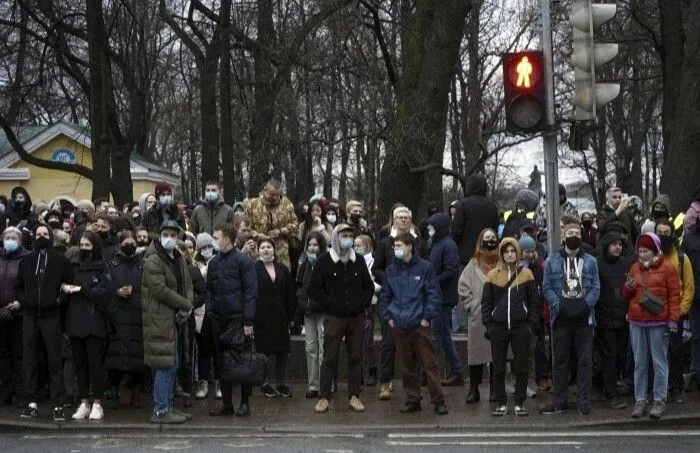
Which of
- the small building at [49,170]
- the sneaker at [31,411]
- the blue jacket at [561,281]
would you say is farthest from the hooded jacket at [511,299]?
the small building at [49,170]

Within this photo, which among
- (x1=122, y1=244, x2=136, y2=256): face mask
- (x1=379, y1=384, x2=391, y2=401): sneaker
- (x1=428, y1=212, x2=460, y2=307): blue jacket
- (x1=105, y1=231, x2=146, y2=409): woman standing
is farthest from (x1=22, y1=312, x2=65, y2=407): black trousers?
(x1=428, y1=212, x2=460, y2=307): blue jacket

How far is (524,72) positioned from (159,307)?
451 centimetres

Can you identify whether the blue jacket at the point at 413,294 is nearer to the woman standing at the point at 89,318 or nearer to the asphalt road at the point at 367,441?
the asphalt road at the point at 367,441

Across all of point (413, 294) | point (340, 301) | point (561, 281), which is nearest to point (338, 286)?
point (340, 301)

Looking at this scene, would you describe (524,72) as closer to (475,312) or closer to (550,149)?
(550,149)

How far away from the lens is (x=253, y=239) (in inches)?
646

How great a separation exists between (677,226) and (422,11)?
306 inches

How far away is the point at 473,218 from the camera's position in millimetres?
17188

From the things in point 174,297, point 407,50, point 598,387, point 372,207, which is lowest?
point 598,387

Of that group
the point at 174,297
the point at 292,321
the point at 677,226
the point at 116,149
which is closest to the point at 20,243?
the point at 174,297

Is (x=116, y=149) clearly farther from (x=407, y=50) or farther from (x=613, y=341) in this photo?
(x=613, y=341)

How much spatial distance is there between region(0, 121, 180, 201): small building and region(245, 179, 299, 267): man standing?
32471 mm

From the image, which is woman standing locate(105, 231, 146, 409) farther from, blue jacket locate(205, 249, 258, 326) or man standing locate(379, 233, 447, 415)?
man standing locate(379, 233, 447, 415)

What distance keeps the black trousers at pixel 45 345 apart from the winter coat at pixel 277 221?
325 centimetres
